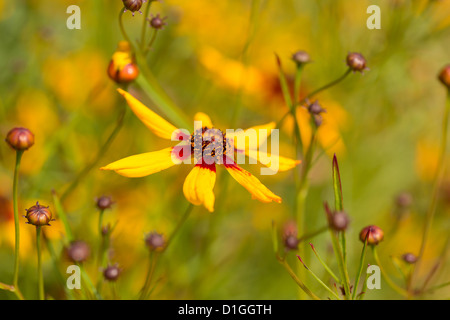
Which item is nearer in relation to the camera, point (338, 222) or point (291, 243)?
point (338, 222)

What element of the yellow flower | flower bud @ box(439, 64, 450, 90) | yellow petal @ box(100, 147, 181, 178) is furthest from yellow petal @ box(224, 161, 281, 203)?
flower bud @ box(439, 64, 450, 90)

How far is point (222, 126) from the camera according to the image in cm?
157

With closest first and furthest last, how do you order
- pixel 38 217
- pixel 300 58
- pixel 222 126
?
pixel 38 217, pixel 300 58, pixel 222 126

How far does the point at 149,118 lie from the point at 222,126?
0.75 m

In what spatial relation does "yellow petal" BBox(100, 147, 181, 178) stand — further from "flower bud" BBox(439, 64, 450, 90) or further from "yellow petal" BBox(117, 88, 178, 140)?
"flower bud" BBox(439, 64, 450, 90)

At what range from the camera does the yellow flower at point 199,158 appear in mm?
727

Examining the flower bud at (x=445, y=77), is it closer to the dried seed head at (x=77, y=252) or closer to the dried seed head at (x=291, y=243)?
the dried seed head at (x=291, y=243)

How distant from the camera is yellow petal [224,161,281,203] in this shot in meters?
0.73

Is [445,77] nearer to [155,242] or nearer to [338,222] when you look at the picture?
[338,222]

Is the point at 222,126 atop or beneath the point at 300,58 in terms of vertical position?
atop

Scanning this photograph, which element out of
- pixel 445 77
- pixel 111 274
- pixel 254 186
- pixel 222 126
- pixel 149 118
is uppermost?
pixel 222 126

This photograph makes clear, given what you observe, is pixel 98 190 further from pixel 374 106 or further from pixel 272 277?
pixel 374 106

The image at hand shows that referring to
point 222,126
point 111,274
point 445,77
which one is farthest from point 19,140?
point 222,126
